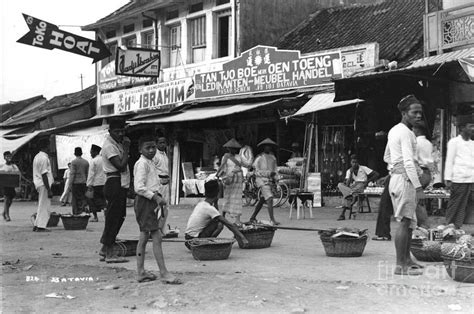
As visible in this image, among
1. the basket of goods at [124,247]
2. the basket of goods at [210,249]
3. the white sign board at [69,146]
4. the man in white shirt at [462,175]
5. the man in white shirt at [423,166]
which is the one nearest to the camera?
the man in white shirt at [423,166]

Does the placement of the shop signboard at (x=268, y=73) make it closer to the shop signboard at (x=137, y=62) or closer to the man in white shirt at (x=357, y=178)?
the shop signboard at (x=137, y=62)

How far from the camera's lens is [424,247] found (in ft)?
22.2

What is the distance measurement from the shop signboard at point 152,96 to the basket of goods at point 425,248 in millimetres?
13226

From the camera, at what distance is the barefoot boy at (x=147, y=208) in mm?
6109

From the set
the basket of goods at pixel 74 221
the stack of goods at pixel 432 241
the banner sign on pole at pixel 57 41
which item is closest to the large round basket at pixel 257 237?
the stack of goods at pixel 432 241

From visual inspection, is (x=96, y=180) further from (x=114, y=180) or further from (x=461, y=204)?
(x=461, y=204)

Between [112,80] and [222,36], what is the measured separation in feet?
18.5

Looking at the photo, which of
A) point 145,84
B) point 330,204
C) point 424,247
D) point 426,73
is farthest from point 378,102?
point 145,84

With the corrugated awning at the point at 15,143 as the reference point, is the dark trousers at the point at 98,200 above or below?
below

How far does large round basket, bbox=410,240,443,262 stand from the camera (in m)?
6.66

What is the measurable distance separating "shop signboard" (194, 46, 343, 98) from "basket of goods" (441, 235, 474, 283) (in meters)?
9.83

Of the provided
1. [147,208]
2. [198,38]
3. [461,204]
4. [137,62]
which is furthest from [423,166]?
[198,38]

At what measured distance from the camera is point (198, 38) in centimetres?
2067

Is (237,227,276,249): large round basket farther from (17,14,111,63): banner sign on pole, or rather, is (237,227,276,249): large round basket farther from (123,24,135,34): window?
(123,24,135,34): window
